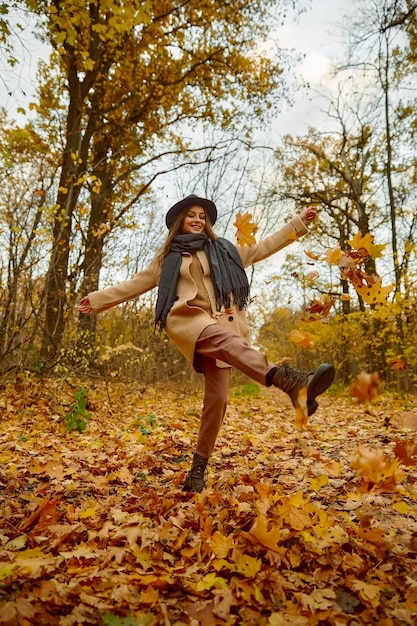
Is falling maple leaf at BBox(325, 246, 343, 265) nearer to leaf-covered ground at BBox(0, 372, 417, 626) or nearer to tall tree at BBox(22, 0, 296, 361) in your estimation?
leaf-covered ground at BBox(0, 372, 417, 626)

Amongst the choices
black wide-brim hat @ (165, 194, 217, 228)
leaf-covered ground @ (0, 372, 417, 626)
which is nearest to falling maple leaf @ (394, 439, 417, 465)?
leaf-covered ground @ (0, 372, 417, 626)

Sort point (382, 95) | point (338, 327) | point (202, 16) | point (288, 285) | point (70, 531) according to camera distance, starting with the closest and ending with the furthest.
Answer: point (70, 531)
point (202, 16)
point (338, 327)
point (382, 95)
point (288, 285)

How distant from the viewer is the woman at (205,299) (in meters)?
2.51

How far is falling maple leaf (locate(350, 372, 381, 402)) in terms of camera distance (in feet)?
6.20

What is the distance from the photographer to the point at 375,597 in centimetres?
157

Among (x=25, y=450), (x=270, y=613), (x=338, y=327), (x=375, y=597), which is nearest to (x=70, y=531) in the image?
(x=270, y=613)

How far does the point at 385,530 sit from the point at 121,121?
1084 centimetres

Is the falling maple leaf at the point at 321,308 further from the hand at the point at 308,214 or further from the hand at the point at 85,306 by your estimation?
the hand at the point at 85,306

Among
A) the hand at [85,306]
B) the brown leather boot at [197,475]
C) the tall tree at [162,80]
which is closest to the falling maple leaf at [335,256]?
the brown leather boot at [197,475]

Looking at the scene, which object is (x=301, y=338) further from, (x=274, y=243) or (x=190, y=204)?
(x=190, y=204)

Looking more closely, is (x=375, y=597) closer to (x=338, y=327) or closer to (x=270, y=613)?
(x=270, y=613)

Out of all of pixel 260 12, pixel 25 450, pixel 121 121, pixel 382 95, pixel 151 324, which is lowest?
pixel 25 450

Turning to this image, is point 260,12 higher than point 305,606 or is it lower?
higher

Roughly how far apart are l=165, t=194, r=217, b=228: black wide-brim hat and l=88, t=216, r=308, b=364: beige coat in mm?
391
